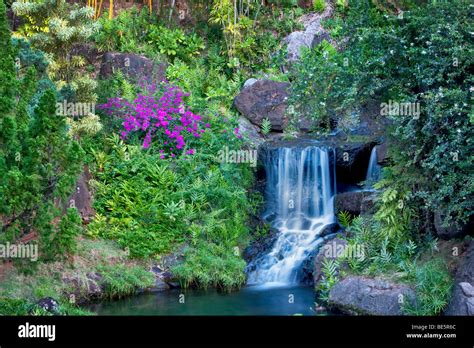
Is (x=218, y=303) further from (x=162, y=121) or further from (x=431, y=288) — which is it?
(x=162, y=121)

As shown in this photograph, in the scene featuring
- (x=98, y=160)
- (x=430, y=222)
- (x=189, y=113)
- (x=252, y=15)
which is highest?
(x=252, y=15)

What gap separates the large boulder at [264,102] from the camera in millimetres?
17312

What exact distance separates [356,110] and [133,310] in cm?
492

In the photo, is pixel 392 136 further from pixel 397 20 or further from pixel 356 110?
pixel 397 20

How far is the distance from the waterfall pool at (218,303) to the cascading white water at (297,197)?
116 centimetres

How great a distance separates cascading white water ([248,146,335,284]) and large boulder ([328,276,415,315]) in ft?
6.84

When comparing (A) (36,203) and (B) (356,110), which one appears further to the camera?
(B) (356,110)

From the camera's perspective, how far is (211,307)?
11.9 m

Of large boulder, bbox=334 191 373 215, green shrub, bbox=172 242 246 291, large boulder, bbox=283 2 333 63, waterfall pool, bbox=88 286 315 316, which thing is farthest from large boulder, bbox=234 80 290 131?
waterfall pool, bbox=88 286 315 316

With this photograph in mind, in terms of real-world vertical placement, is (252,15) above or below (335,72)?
above

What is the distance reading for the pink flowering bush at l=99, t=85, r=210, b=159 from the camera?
14930 millimetres

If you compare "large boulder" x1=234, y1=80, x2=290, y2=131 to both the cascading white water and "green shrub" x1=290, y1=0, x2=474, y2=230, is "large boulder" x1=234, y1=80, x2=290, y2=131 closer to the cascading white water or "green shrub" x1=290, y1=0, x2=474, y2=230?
the cascading white water

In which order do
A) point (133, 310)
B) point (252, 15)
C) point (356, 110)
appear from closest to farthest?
point (133, 310)
point (356, 110)
point (252, 15)
